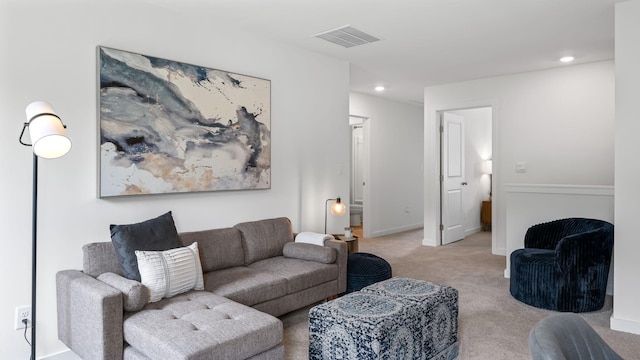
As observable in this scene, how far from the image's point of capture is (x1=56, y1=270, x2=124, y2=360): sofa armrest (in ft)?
7.06

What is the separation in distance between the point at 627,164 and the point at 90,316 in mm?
3651

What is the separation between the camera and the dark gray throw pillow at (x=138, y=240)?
256 centimetres

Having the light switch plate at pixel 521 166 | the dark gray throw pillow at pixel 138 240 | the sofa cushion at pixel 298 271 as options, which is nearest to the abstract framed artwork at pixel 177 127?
the dark gray throw pillow at pixel 138 240

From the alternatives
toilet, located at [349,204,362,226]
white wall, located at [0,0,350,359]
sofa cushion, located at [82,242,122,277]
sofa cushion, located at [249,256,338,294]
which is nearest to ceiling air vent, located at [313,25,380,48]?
white wall, located at [0,0,350,359]

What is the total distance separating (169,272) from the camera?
8.45 ft

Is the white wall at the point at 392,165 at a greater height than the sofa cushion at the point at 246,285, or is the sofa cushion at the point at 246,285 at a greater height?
the white wall at the point at 392,165

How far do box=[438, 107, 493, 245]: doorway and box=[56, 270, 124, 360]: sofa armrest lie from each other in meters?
5.15

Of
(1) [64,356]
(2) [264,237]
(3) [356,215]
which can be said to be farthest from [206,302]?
(3) [356,215]

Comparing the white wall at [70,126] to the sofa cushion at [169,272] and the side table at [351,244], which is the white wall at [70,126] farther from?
the side table at [351,244]

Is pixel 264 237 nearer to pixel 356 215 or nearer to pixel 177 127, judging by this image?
pixel 177 127

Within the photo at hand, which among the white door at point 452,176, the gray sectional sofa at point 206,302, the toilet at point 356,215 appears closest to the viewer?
the gray sectional sofa at point 206,302

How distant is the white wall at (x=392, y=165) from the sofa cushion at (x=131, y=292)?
15.9 ft

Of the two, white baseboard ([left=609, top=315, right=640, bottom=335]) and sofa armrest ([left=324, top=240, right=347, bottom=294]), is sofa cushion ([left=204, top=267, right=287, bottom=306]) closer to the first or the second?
sofa armrest ([left=324, top=240, right=347, bottom=294])

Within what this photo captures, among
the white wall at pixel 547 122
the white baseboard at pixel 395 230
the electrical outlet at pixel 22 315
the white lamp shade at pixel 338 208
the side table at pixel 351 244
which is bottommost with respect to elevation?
the white baseboard at pixel 395 230
